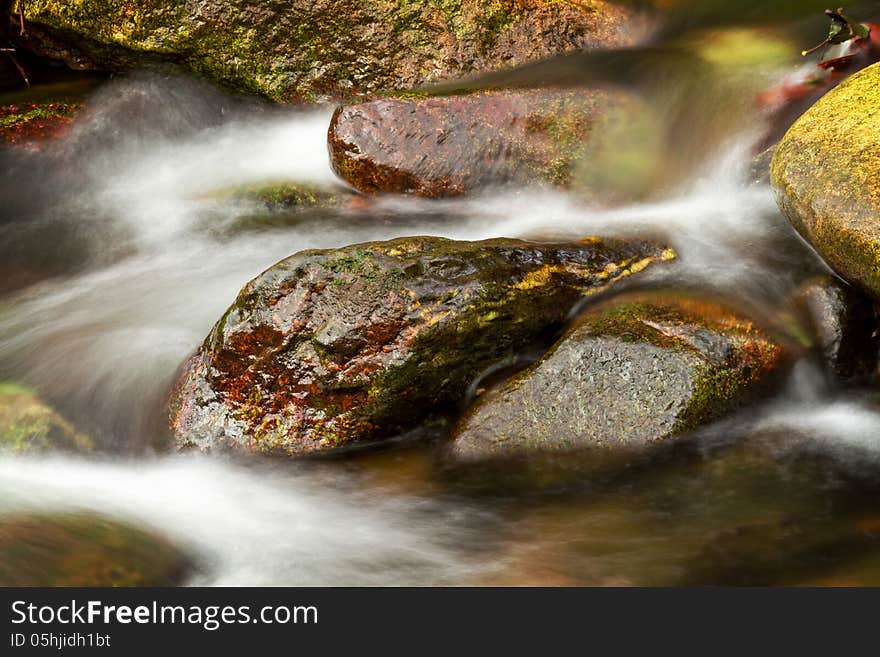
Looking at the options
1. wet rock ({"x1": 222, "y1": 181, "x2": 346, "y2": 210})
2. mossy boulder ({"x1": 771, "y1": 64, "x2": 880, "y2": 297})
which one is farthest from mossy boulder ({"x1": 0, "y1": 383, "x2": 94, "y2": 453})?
mossy boulder ({"x1": 771, "y1": 64, "x2": 880, "y2": 297})

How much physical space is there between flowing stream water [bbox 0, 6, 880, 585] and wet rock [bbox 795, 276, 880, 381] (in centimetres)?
14

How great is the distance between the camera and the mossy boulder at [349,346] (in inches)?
191

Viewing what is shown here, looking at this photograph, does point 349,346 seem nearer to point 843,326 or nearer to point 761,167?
point 843,326

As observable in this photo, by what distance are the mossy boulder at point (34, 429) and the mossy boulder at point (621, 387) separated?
229cm

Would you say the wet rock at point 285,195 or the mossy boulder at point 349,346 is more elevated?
the wet rock at point 285,195

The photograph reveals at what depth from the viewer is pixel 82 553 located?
415 cm

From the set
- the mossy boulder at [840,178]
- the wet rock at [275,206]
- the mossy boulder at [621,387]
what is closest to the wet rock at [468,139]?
the wet rock at [275,206]

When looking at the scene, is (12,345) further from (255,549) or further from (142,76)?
A: (142,76)

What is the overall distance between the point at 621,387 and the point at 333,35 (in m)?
5.00

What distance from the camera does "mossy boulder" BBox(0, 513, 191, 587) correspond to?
3980 millimetres

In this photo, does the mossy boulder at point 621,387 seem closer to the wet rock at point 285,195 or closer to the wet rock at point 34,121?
the wet rock at point 285,195

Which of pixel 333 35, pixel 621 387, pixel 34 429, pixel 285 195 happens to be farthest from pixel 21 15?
pixel 621 387

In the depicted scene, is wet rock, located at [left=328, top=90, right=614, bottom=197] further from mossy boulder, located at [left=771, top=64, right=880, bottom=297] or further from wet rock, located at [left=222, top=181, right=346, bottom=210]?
mossy boulder, located at [left=771, top=64, right=880, bottom=297]

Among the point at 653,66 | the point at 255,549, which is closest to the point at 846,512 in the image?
the point at 255,549
